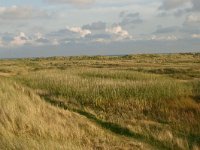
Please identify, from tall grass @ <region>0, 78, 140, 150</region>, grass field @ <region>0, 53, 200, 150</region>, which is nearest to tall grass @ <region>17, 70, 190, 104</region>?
grass field @ <region>0, 53, 200, 150</region>

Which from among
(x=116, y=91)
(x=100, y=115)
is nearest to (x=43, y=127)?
(x=100, y=115)

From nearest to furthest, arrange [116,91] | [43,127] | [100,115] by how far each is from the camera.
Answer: [43,127] < [100,115] < [116,91]

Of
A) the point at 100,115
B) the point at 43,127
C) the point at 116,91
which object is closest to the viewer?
the point at 43,127

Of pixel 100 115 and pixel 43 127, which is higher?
pixel 43 127

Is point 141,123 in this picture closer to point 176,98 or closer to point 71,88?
point 176,98

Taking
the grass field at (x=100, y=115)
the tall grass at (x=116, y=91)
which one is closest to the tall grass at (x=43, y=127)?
the grass field at (x=100, y=115)

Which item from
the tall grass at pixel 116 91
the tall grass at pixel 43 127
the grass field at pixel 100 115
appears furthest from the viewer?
the tall grass at pixel 116 91

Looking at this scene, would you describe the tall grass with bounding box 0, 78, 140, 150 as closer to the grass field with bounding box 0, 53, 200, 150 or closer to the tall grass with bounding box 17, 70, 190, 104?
the grass field with bounding box 0, 53, 200, 150

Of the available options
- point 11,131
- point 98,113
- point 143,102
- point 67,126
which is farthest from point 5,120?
point 143,102

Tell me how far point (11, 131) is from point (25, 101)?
2.41 m

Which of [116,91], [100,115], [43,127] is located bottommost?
[100,115]

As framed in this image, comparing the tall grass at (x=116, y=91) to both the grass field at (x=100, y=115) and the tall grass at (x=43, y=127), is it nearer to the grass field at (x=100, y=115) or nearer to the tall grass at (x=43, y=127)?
the grass field at (x=100, y=115)

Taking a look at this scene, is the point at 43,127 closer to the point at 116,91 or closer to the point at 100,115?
the point at 100,115

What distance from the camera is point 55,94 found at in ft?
69.0
